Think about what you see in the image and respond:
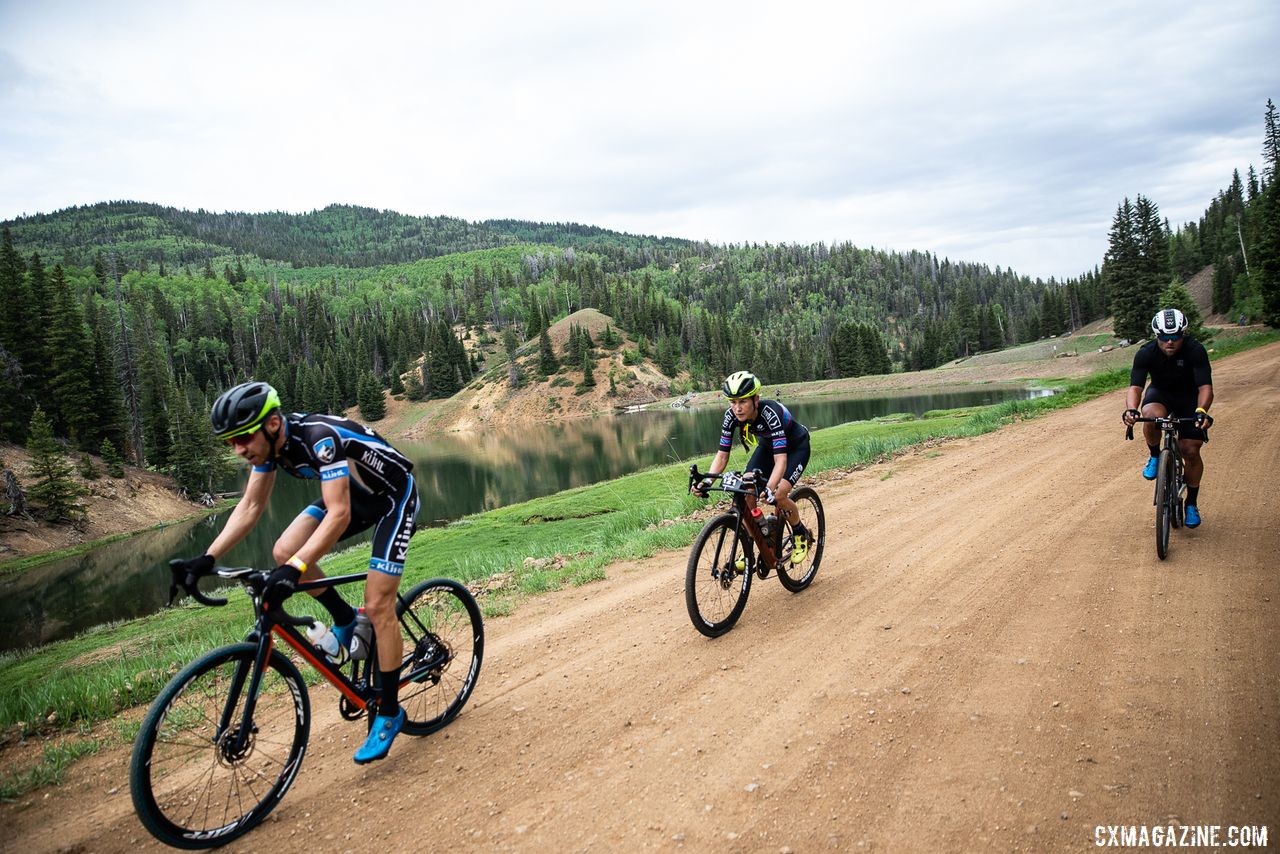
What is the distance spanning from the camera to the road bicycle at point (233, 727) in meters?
3.98

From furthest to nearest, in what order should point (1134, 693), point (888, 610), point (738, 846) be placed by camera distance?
point (888, 610) → point (1134, 693) → point (738, 846)

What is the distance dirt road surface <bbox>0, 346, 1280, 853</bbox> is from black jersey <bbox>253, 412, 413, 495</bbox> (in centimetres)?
217

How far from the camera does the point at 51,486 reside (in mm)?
45906

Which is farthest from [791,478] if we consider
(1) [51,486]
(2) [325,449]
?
(1) [51,486]

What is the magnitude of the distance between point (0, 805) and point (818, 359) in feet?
492

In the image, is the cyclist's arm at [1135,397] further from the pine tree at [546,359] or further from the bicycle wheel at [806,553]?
the pine tree at [546,359]

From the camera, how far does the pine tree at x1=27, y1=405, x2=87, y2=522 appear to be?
45812mm

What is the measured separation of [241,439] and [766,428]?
5223mm

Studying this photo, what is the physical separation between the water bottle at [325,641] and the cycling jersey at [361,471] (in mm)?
529

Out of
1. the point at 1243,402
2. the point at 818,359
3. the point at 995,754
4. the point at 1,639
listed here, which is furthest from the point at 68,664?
the point at 818,359

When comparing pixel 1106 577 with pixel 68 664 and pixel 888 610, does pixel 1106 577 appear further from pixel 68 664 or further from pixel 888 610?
pixel 68 664

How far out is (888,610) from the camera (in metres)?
7.26

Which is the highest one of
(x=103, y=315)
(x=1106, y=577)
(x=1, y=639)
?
(x=103, y=315)

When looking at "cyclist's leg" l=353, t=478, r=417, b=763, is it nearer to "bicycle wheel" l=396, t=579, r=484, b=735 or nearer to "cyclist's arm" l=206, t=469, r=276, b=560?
"bicycle wheel" l=396, t=579, r=484, b=735
